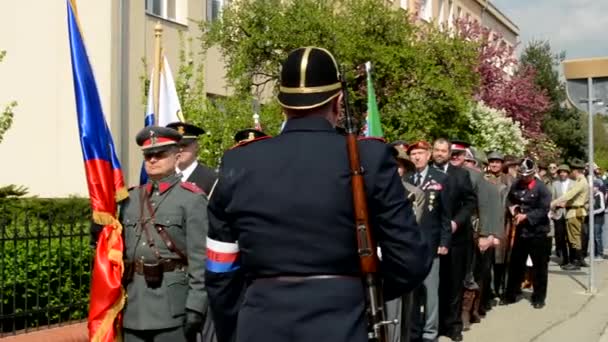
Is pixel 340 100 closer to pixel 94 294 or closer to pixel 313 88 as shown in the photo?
pixel 313 88

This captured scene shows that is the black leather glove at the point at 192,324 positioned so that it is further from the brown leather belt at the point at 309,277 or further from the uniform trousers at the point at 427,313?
the uniform trousers at the point at 427,313

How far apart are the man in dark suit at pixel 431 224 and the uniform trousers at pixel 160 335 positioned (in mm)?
3269

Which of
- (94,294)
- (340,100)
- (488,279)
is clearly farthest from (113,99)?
(340,100)

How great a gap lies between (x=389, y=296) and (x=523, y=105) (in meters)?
27.8

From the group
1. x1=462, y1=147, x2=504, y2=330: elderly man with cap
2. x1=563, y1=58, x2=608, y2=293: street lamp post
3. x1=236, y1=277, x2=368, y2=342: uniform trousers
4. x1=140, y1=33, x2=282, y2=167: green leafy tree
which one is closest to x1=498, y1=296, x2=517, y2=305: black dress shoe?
x1=563, y1=58, x2=608, y2=293: street lamp post

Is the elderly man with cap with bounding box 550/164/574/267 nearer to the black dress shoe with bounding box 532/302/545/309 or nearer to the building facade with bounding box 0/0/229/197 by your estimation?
the black dress shoe with bounding box 532/302/545/309

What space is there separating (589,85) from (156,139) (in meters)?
9.80

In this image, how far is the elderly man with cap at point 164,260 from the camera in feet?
17.4

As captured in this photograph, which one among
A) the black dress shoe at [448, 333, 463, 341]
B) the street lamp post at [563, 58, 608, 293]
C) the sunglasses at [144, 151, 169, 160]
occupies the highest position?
the street lamp post at [563, 58, 608, 293]

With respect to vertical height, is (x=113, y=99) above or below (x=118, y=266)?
above

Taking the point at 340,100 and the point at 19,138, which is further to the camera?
the point at 19,138

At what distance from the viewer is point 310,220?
11.4ft

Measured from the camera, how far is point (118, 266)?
5.48 metres

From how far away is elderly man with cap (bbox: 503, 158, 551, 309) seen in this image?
41.1ft
